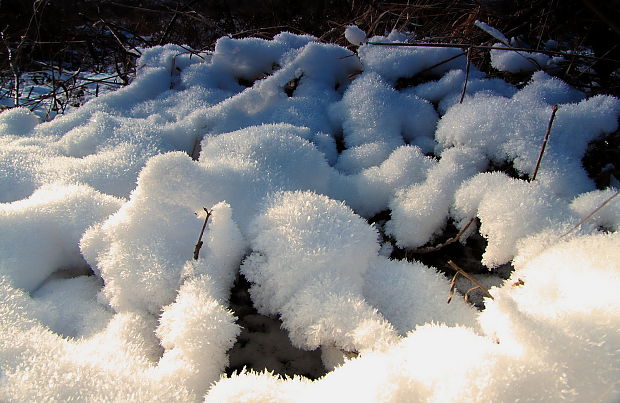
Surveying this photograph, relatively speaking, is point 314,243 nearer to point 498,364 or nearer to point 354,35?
point 498,364

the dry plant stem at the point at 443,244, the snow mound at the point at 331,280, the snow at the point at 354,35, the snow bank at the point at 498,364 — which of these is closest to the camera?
the snow bank at the point at 498,364

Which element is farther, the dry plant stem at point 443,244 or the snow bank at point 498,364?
the dry plant stem at point 443,244

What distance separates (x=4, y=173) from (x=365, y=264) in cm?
129

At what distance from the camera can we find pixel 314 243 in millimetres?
1005

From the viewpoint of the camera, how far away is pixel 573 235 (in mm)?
1017

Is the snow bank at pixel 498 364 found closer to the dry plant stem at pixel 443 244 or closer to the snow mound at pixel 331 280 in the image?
the snow mound at pixel 331 280

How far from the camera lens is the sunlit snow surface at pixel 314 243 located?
705mm

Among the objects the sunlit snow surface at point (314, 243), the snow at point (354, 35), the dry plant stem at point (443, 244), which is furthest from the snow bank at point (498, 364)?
the snow at point (354, 35)

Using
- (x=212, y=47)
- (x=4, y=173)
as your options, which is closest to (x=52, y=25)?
(x=212, y=47)

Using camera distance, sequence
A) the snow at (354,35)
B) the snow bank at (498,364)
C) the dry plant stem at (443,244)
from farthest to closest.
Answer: the snow at (354,35), the dry plant stem at (443,244), the snow bank at (498,364)

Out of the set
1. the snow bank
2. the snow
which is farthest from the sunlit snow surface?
the snow

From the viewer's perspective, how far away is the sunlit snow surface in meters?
0.71

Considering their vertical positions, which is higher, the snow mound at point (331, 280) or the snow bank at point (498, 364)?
the snow bank at point (498, 364)

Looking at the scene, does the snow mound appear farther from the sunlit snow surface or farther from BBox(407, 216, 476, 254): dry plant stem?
BBox(407, 216, 476, 254): dry plant stem
